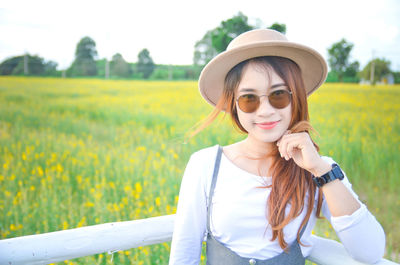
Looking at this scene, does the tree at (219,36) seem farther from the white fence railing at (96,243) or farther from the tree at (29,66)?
the white fence railing at (96,243)

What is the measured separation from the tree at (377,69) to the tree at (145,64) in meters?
2.25

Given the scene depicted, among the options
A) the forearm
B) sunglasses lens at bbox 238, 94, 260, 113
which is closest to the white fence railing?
the forearm

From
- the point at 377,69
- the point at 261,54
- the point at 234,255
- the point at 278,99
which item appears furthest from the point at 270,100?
the point at 377,69

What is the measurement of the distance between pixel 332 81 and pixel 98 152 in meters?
2.45

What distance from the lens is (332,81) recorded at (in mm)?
3283

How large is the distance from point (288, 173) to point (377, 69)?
106 inches

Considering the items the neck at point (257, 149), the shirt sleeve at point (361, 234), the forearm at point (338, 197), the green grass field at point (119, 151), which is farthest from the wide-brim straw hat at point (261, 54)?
the green grass field at point (119, 151)

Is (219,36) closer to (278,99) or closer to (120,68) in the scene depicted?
(120,68)

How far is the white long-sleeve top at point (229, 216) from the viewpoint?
0.95 metres

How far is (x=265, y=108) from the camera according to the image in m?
0.94

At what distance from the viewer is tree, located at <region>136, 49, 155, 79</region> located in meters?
3.37

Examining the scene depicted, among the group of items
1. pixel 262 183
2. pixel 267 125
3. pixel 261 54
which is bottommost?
pixel 262 183

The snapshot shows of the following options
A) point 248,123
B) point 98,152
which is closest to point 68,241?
point 248,123

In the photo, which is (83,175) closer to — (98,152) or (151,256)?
(98,152)
